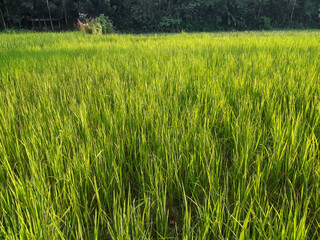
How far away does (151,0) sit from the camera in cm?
1902

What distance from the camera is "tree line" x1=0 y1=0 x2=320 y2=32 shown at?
18.9 meters

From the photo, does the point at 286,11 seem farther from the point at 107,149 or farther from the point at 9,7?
the point at 107,149

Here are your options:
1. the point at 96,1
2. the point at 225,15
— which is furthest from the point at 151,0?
the point at 225,15

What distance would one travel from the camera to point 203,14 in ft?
65.9

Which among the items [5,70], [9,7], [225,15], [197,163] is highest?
[9,7]

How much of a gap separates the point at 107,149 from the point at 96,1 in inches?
816

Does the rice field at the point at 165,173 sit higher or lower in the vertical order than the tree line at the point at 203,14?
lower

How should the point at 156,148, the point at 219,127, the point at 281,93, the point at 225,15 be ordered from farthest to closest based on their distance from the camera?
1. the point at 225,15
2. the point at 281,93
3. the point at 219,127
4. the point at 156,148

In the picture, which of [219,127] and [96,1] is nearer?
[219,127]

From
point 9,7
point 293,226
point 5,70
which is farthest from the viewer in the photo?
point 9,7

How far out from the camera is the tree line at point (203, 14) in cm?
1892

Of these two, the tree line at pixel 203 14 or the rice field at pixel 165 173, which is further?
the tree line at pixel 203 14

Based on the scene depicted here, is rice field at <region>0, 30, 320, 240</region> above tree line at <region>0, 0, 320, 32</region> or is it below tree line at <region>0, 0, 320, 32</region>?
below

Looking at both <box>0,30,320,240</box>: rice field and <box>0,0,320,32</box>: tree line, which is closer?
Answer: <box>0,30,320,240</box>: rice field
